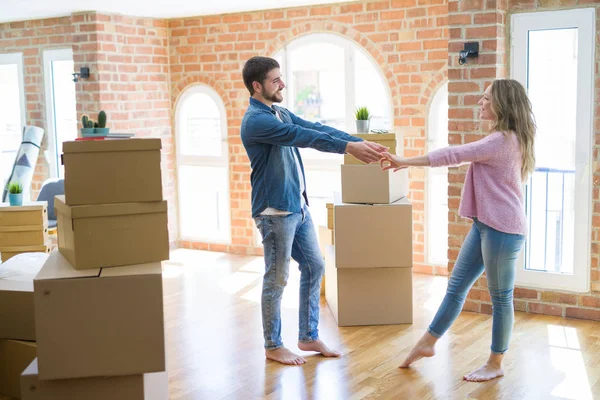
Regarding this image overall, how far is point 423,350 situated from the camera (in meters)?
3.78

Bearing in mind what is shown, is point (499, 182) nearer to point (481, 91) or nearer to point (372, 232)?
point (372, 232)

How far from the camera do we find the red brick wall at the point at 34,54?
23.7ft

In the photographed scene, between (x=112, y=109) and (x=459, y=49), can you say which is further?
(x=112, y=109)

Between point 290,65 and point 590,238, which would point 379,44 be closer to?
point 290,65

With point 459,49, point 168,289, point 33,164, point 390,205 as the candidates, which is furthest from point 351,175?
point 33,164

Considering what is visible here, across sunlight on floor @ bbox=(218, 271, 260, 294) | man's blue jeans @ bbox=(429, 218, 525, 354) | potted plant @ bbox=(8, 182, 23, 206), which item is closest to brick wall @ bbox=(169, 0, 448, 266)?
sunlight on floor @ bbox=(218, 271, 260, 294)

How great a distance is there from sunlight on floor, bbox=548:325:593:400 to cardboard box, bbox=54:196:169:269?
1.97 meters

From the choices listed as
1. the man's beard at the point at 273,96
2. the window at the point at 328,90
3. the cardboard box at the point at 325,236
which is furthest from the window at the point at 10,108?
the man's beard at the point at 273,96

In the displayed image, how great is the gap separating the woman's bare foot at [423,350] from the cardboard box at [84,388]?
1.54 meters

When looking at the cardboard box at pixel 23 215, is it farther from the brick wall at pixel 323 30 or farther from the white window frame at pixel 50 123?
the brick wall at pixel 323 30

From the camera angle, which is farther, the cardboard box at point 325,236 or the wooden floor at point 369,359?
the cardboard box at point 325,236

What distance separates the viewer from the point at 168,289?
5637 millimetres

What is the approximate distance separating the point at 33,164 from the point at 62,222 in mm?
4409

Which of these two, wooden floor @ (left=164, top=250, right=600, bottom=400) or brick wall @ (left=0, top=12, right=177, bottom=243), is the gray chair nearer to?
brick wall @ (left=0, top=12, right=177, bottom=243)
